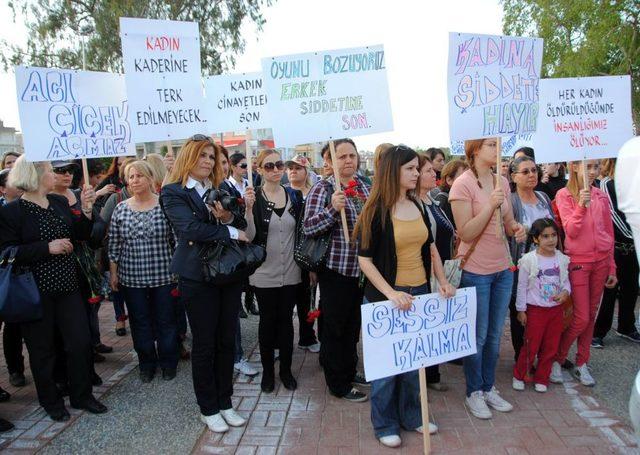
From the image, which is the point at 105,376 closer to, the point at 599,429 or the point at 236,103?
the point at 236,103

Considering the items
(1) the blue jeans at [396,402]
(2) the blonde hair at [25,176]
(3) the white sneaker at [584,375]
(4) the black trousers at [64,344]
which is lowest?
(3) the white sneaker at [584,375]

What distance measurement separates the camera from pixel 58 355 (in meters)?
4.21

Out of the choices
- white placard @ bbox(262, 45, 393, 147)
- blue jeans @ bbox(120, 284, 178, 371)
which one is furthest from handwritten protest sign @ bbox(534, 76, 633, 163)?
blue jeans @ bbox(120, 284, 178, 371)

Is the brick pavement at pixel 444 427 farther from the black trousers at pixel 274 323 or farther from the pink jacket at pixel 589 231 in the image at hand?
the pink jacket at pixel 589 231

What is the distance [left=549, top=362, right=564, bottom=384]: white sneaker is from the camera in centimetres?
430

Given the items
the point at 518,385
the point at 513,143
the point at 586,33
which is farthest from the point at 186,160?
the point at 586,33

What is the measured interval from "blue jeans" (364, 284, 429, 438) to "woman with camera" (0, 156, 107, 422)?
2.20 metres

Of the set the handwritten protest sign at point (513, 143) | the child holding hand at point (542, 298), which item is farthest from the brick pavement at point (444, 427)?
A: the handwritten protest sign at point (513, 143)

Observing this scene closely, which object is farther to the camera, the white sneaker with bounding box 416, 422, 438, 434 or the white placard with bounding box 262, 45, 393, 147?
the white placard with bounding box 262, 45, 393, 147

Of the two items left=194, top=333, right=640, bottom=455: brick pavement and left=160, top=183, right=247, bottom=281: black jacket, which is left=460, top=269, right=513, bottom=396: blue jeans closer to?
left=194, top=333, right=640, bottom=455: brick pavement

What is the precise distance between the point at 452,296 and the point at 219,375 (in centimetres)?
184

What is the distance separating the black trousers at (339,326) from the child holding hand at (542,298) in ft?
4.72

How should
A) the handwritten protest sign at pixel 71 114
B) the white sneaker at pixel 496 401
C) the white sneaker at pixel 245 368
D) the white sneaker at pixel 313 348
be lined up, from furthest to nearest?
the white sneaker at pixel 313 348
the white sneaker at pixel 245 368
the handwritten protest sign at pixel 71 114
the white sneaker at pixel 496 401

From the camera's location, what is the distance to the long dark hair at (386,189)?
3219 millimetres
